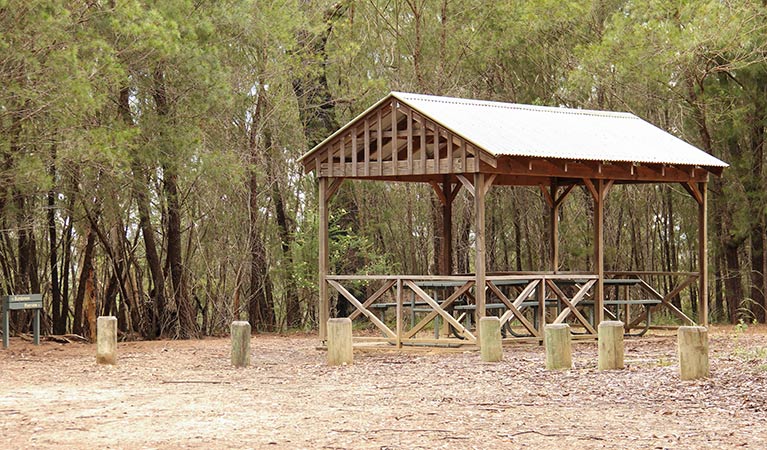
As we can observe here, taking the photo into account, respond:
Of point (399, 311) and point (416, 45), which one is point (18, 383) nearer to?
point (399, 311)

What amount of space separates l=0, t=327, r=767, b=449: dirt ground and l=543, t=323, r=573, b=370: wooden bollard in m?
0.24

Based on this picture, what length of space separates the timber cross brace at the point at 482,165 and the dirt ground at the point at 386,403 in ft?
3.38

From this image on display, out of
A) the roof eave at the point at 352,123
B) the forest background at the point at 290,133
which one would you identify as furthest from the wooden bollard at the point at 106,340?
the roof eave at the point at 352,123

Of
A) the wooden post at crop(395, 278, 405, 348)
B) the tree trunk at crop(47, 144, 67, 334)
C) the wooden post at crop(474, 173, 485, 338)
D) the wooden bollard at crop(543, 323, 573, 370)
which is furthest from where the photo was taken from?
the tree trunk at crop(47, 144, 67, 334)

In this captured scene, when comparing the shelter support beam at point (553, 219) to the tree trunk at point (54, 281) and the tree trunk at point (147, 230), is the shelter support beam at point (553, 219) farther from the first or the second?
the tree trunk at point (54, 281)

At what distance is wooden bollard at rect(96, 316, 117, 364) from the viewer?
14.1 meters

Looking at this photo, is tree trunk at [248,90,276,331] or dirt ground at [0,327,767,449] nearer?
dirt ground at [0,327,767,449]

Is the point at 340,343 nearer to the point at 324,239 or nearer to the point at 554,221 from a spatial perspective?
the point at 324,239

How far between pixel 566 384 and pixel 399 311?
190 inches

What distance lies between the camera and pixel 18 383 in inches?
482

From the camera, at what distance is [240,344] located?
13.8 meters

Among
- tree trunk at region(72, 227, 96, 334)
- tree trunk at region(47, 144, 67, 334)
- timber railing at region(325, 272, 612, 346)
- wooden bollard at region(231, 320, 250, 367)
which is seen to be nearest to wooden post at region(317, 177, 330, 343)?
timber railing at region(325, 272, 612, 346)

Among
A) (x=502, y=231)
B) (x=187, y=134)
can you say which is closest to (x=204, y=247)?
(x=187, y=134)

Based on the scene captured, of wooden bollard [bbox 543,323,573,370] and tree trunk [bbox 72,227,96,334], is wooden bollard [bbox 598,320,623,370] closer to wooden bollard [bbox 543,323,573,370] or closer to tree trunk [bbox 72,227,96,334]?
wooden bollard [bbox 543,323,573,370]
